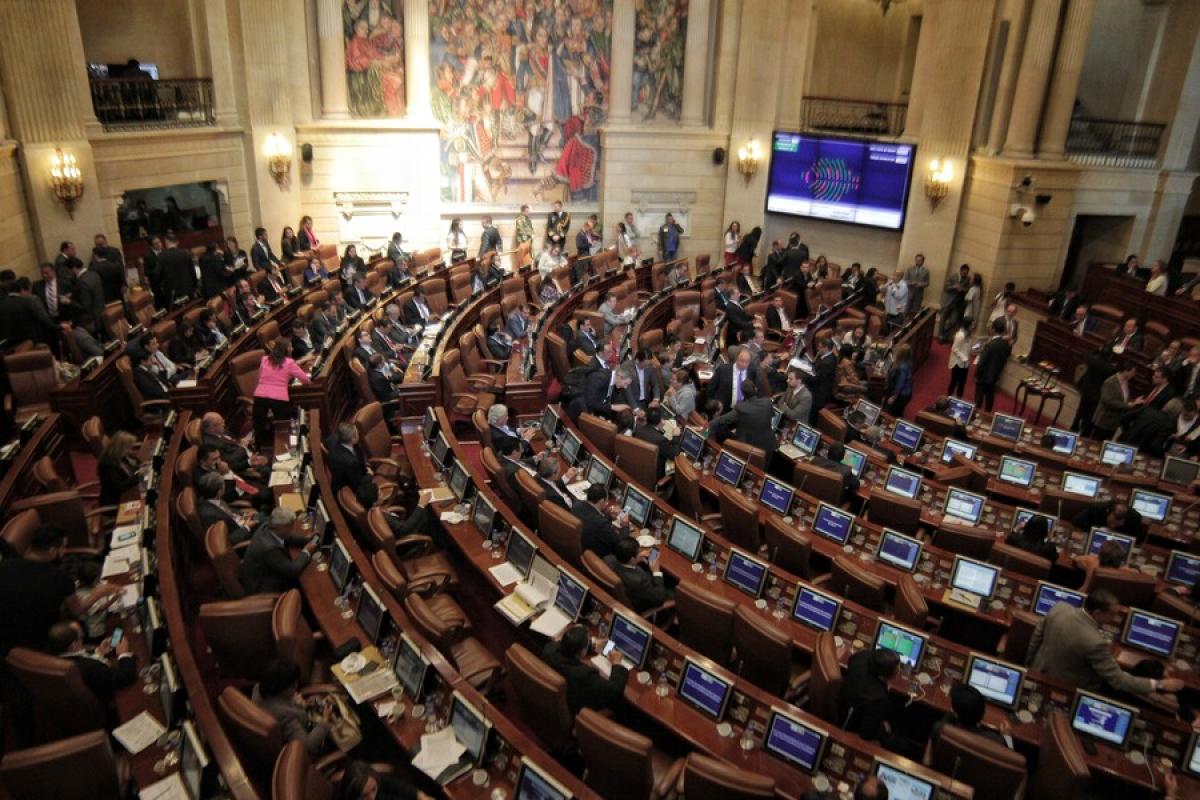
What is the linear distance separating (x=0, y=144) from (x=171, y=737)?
32.9 feet

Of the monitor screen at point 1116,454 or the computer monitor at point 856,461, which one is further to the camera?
the monitor screen at point 1116,454

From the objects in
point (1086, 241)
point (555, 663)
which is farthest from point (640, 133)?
point (555, 663)

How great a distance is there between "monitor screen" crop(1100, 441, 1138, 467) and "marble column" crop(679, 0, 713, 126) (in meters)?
12.3

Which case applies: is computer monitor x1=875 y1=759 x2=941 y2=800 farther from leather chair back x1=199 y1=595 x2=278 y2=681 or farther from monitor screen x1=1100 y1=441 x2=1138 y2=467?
monitor screen x1=1100 y1=441 x2=1138 y2=467

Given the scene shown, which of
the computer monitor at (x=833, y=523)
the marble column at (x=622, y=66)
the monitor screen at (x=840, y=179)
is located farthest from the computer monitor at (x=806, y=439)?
the marble column at (x=622, y=66)

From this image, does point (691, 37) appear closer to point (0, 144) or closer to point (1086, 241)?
point (1086, 241)

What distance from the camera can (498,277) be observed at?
51.4 feet

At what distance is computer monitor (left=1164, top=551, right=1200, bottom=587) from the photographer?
729 centimetres

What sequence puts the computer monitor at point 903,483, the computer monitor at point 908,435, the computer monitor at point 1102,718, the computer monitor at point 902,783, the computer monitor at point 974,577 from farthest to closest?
the computer monitor at point 908,435 < the computer monitor at point 903,483 < the computer monitor at point 974,577 < the computer monitor at point 1102,718 < the computer monitor at point 902,783

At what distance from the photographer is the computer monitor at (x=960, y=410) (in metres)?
10.5

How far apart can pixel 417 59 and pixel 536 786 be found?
15768 millimetres

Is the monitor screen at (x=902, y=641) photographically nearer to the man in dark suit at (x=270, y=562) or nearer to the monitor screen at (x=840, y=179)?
the man in dark suit at (x=270, y=562)

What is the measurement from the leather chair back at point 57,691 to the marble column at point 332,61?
13.9 meters

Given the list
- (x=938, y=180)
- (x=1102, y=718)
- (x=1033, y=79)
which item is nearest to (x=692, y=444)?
(x=1102, y=718)
